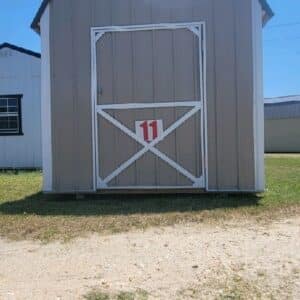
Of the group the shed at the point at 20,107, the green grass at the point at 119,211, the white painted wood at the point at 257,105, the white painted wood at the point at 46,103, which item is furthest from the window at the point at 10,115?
the white painted wood at the point at 257,105

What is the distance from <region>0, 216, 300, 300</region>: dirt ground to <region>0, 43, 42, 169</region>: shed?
1085 centimetres

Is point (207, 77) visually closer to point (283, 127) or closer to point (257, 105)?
point (257, 105)

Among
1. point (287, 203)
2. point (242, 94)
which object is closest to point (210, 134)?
point (242, 94)

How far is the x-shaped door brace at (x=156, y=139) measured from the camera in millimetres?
9977

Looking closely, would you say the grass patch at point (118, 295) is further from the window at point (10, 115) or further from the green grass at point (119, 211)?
the window at point (10, 115)

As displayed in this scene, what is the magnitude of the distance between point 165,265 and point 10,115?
12.9 metres

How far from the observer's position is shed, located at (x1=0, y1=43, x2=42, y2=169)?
17.4 m

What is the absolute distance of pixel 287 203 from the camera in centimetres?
947

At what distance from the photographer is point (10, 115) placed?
17.5 m

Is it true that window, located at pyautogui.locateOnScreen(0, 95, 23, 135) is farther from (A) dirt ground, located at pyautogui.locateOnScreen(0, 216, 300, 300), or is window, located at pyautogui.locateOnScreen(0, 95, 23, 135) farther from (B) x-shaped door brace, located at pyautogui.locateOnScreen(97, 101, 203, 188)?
(A) dirt ground, located at pyautogui.locateOnScreen(0, 216, 300, 300)

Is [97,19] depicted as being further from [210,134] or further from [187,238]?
[187,238]

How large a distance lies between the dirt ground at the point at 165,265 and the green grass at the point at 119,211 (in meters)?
0.54

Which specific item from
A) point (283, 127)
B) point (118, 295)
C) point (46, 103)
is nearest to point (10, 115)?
point (46, 103)

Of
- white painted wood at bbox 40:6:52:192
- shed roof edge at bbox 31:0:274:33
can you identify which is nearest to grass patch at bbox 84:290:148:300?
white painted wood at bbox 40:6:52:192
